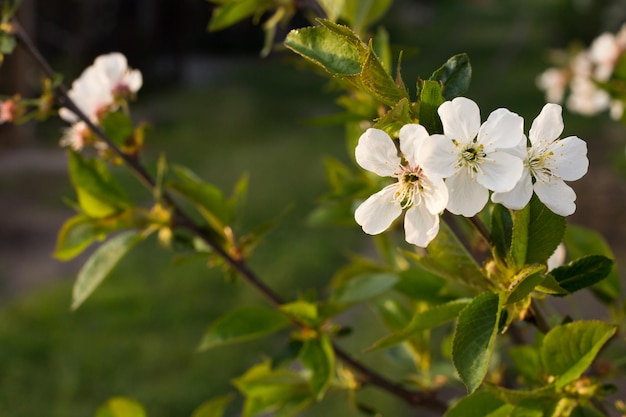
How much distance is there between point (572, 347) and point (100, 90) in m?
0.41

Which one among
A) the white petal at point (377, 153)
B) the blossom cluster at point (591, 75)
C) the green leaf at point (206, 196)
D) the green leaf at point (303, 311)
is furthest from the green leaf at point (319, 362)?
the blossom cluster at point (591, 75)

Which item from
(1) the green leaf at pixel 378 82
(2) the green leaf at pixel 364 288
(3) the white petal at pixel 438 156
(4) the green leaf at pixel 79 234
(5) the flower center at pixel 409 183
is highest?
(1) the green leaf at pixel 378 82

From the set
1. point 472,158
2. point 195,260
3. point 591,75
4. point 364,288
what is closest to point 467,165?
point 472,158

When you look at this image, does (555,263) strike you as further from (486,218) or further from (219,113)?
(219,113)

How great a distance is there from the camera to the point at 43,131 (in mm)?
4191

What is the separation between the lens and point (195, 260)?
2.04 feet

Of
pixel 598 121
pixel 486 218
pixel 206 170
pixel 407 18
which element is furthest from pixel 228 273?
pixel 407 18

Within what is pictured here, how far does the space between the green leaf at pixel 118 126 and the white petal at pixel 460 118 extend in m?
0.31

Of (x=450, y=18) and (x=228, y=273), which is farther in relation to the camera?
(x=450, y=18)

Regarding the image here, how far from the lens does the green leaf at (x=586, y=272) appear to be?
389 mm

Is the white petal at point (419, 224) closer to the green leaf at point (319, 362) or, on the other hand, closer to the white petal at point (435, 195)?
the white petal at point (435, 195)

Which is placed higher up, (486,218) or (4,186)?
(486,218)

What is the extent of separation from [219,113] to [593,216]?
2550mm

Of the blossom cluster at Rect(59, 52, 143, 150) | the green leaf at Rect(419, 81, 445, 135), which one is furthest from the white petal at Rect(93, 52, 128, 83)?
the green leaf at Rect(419, 81, 445, 135)
